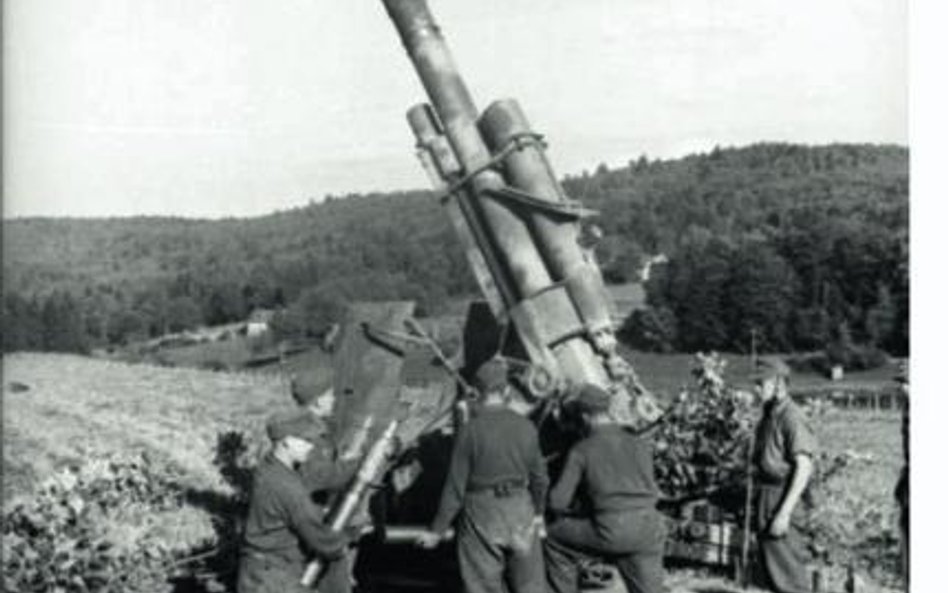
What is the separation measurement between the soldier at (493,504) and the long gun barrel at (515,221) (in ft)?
5.01

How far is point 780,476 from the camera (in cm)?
805

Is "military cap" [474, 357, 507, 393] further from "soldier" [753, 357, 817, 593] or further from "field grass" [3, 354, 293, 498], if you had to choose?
"field grass" [3, 354, 293, 498]

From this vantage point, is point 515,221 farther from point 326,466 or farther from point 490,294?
point 326,466

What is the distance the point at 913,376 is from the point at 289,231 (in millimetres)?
27328

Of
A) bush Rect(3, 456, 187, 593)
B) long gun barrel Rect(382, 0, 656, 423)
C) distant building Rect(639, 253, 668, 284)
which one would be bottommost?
bush Rect(3, 456, 187, 593)

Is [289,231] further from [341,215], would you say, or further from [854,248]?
[854,248]

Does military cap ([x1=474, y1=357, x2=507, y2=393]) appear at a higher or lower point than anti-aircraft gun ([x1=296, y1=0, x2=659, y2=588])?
lower

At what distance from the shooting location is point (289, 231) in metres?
33.5

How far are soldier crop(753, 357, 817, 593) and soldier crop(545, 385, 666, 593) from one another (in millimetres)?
1384

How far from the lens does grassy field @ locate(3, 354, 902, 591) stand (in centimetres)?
1085

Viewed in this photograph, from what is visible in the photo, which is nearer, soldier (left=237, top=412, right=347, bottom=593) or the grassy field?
soldier (left=237, top=412, right=347, bottom=593)

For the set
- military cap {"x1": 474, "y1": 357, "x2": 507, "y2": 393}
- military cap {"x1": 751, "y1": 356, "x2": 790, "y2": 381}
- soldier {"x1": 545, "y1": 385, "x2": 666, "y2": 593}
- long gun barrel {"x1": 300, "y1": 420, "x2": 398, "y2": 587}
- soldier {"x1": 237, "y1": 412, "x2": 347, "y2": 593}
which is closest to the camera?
soldier {"x1": 237, "y1": 412, "x2": 347, "y2": 593}

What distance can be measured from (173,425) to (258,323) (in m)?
11.3

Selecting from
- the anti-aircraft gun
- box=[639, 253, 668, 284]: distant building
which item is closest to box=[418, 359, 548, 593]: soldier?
the anti-aircraft gun
